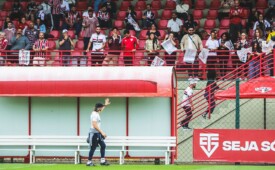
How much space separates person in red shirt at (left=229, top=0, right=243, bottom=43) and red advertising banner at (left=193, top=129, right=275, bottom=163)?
876 cm

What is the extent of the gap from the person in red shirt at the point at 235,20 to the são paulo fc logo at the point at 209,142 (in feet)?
28.7

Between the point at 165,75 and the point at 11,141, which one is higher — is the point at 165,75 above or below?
above

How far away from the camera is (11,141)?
3334 centimetres

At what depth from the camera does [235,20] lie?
135 feet

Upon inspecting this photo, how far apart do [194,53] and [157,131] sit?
5928 mm

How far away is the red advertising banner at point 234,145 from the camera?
1243 inches

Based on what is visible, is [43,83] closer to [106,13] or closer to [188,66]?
[188,66]

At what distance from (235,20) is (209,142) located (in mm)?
10071

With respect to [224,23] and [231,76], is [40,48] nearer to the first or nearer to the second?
[231,76]

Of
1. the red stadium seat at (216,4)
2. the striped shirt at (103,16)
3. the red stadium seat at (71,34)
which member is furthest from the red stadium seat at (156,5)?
the red stadium seat at (71,34)

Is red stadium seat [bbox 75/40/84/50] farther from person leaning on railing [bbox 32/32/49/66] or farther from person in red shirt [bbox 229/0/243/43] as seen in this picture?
person in red shirt [bbox 229/0/243/43]

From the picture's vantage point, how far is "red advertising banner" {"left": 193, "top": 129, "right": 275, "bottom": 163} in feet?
104

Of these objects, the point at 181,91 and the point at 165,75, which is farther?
the point at 181,91

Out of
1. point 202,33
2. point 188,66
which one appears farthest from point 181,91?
point 202,33
